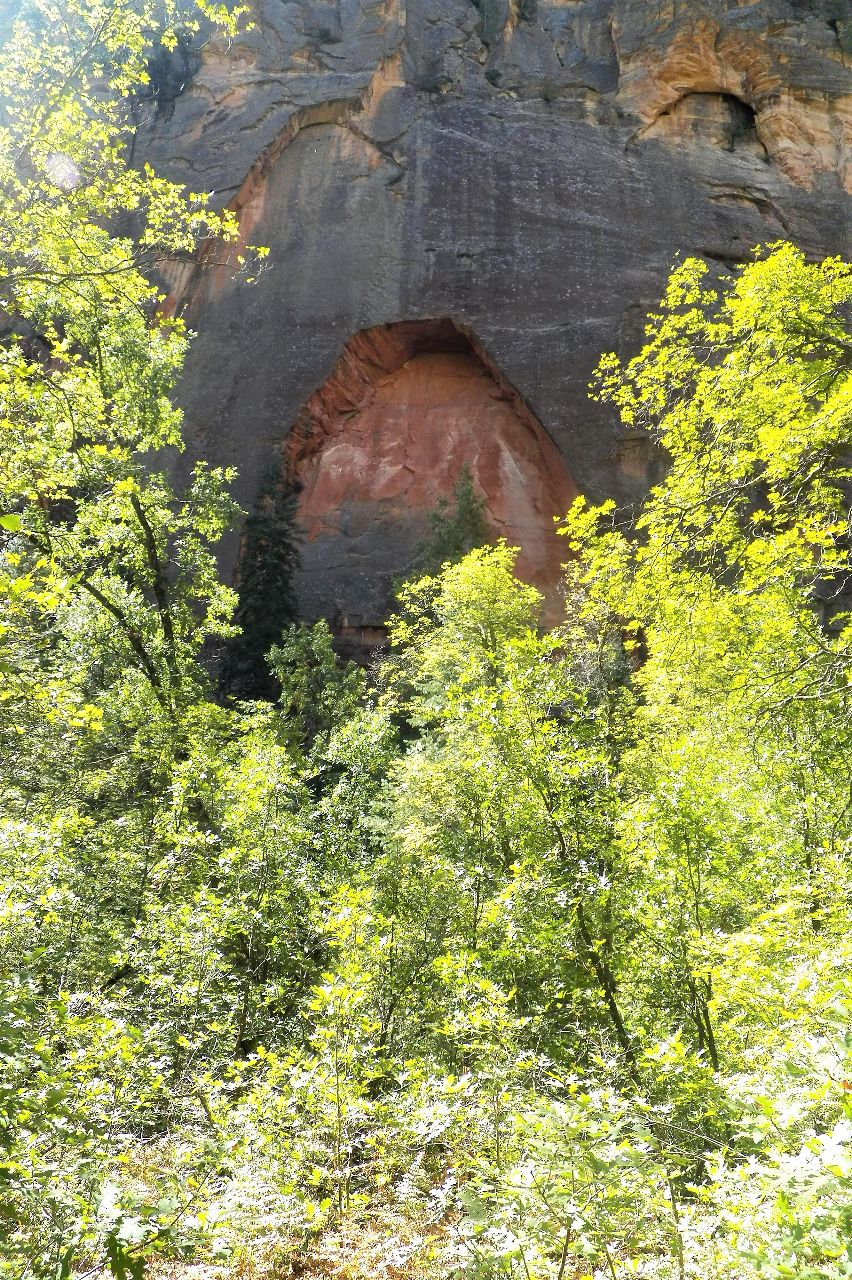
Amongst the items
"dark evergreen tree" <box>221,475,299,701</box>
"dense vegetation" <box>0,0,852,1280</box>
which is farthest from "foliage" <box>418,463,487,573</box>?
"dense vegetation" <box>0,0,852,1280</box>

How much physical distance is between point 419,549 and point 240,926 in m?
17.7

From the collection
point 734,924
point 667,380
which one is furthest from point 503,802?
point 667,380

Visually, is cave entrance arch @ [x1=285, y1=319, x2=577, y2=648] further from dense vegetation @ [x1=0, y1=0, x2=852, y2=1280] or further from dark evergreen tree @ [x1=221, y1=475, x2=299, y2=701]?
dense vegetation @ [x1=0, y1=0, x2=852, y2=1280]

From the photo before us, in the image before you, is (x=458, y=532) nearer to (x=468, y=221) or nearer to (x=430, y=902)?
(x=468, y=221)

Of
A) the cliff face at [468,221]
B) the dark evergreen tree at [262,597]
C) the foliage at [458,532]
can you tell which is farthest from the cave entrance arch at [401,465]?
the dark evergreen tree at [262,597]

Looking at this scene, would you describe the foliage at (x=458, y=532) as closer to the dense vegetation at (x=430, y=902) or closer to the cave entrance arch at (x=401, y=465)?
the cave entrance arch at (x=401, y=465)

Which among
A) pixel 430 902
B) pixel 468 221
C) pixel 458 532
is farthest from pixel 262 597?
pixel 430 902

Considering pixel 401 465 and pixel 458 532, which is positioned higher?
pixel 401 465

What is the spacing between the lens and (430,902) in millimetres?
7688

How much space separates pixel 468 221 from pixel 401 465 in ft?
26.5

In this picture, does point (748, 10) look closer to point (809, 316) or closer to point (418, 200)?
point (418, 200)

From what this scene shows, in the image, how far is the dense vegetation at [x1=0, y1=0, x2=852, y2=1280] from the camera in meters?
2.98

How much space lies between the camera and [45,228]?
7562 millimetres

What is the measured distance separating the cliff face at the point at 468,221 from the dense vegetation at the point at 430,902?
1563 cm
